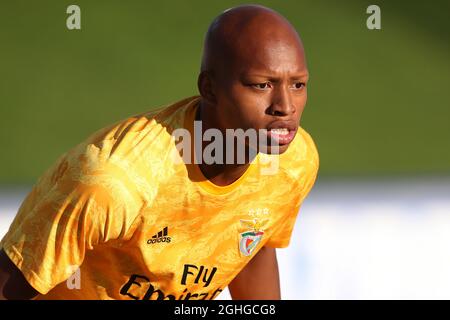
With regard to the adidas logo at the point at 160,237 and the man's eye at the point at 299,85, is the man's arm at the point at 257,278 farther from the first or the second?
the man's eye at the point at 299,85

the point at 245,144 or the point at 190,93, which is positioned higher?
the point at 245,144

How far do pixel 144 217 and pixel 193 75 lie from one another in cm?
338

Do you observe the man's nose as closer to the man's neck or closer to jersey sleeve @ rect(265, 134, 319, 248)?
the man's neck

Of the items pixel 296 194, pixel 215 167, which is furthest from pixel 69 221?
pixel 296 194

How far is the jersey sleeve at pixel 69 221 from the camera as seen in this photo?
2.12 m

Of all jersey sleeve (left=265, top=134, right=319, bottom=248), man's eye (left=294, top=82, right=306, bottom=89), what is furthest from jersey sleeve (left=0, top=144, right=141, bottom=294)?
jersey sleeve (left=265, top=134, right=319, bottom=248)

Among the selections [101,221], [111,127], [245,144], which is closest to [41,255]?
[101,221]

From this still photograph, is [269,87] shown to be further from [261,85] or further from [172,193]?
[172,193]

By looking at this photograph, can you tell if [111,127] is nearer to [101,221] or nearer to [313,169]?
[101,221]

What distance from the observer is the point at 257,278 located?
8.98ft

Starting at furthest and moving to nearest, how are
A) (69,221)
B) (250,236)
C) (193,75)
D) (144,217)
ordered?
(193,75)
(250,236)
(144,217)
(69,221)

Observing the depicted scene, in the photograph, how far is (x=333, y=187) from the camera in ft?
15.4

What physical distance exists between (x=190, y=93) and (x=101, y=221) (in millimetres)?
3289
